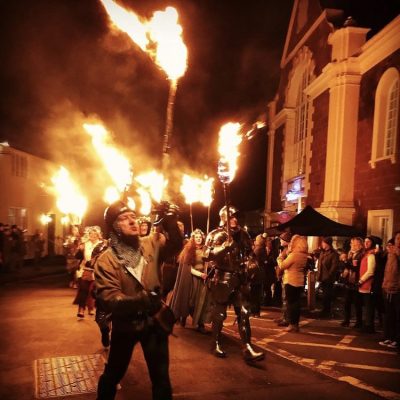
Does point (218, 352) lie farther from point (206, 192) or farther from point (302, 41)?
point (302, 41)

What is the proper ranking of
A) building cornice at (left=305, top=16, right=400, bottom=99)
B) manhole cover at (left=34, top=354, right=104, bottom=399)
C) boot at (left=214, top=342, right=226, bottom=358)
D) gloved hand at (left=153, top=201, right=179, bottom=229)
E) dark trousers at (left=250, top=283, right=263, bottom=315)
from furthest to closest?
building cornice at (left=305, top=16, right=400, bottom=99) → dark trousers at (left=250, top=283, right=263, bottom=315) → boot at (left=214, top=342, right=226, bottom=358) → manhole cover at (left=34, top=354, right=104, bottom=399) → gloved hand at (left=153, top=201, right=179, bottom=229)

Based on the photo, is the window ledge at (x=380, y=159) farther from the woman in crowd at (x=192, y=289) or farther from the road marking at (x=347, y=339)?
the woman in crowd at (x=192, y=289)

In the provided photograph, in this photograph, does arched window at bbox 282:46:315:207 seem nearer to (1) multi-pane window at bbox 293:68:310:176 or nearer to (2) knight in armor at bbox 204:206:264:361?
(1) multi-pane window at bbox 293:68:310:176

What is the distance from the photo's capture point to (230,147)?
279 inches

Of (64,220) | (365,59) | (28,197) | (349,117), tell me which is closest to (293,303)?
(349,117)

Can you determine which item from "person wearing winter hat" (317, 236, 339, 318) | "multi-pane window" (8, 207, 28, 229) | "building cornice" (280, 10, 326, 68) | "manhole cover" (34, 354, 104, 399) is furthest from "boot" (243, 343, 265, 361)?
"multi-pane window" (8, 207, 28, 229)

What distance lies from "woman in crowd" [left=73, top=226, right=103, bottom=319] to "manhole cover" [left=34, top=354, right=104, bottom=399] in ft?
7.14

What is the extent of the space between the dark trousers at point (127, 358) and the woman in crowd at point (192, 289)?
14.0 ft

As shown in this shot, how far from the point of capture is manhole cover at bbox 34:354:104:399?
4.62 metres

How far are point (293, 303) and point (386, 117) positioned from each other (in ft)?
24.6

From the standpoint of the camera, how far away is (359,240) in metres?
8.94

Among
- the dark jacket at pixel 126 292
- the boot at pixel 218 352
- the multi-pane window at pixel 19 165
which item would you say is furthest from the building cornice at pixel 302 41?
the dark jacket at pixel 126 292

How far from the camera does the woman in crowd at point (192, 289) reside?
7.74 metres

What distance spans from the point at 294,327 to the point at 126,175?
425cm
